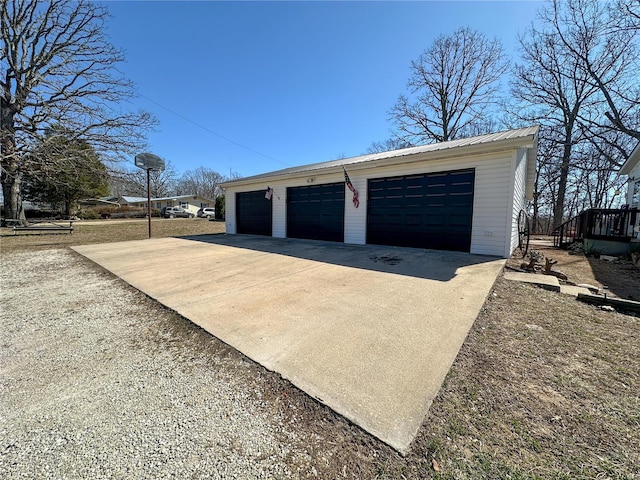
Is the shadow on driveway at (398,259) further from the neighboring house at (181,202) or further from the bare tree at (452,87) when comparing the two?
the neighboring house at (181,202)

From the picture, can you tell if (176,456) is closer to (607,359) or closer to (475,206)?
(607,359)

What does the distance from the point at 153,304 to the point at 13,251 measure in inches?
318

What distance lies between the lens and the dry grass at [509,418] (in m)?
1.20

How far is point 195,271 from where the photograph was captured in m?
5.08

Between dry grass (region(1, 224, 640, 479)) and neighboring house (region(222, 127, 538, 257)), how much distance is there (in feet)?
13.9

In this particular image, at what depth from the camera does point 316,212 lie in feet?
32.0

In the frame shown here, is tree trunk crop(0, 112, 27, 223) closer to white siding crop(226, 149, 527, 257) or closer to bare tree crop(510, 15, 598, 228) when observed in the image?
white siding crop(226, 149, 527, 257)

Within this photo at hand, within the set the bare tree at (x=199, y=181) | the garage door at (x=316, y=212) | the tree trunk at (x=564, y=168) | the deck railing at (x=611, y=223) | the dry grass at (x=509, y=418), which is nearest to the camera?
the dry grass at (x=509, y=418)

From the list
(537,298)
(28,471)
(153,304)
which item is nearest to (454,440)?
(28,471)

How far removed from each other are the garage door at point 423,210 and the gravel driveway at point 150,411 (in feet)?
20.8

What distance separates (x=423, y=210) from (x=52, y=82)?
20322mm

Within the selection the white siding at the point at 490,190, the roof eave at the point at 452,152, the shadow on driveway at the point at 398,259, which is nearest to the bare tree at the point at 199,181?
the roof eave at the point at 452,152

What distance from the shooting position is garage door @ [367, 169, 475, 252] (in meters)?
6.61

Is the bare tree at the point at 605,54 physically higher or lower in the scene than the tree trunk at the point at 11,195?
higher
